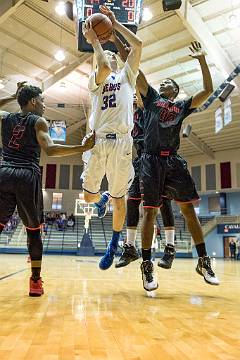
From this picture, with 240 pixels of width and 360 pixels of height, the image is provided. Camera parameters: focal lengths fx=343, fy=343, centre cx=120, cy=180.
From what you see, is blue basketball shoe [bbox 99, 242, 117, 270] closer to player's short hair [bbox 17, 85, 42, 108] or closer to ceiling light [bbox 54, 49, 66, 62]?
player's short hair [bbox 17, 85, 42, 108]

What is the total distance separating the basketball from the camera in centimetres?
299

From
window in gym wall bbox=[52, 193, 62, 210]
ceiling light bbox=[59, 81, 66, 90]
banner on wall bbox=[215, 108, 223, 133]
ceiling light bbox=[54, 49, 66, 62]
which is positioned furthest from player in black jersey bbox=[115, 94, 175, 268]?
window in gym wall bbox=[52, 193, 62, 210]

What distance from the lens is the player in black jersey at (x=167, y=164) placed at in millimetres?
3059

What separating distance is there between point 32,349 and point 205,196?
1065 inches

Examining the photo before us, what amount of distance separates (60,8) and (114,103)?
8.82 m

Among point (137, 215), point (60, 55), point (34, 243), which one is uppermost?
point (60, 55)

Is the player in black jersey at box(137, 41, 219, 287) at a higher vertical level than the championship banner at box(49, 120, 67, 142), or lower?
lower

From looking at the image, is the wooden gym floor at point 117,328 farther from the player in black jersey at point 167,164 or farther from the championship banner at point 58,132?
the championship banner at point 58,132

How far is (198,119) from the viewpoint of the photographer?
761 inches

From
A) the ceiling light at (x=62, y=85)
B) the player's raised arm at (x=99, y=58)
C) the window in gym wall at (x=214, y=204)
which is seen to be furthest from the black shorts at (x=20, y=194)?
the window in gym wall at (x=214, y=204)

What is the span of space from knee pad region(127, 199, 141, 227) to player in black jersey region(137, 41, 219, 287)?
21.5 inches

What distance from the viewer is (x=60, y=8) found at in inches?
412

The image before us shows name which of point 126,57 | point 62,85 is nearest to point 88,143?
point 126,57

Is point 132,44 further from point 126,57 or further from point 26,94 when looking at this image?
point 26,94
